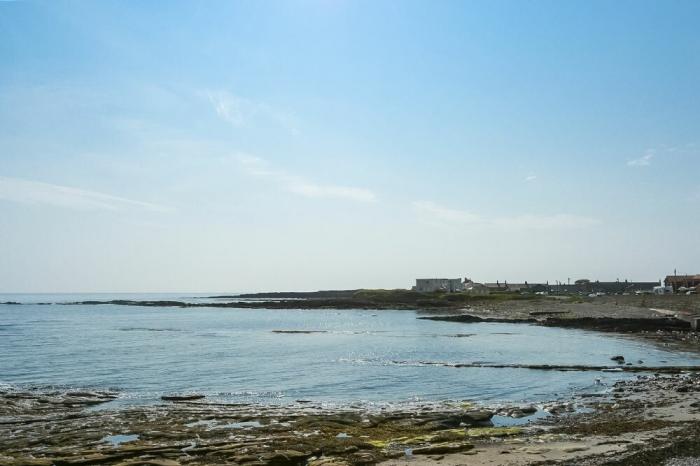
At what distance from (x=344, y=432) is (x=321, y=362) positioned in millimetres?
22440

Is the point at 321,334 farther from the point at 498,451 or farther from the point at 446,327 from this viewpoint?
the point at 498,451

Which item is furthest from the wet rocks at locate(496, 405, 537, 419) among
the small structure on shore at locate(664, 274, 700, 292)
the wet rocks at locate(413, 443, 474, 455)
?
the small structure on shore at locate(664, 274, 700, 292)

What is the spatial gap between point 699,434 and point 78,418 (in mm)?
21990

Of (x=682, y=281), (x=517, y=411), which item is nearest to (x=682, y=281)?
(x=682, y=281)

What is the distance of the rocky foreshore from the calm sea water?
11.0 ft

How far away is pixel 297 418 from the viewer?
22.2 meters

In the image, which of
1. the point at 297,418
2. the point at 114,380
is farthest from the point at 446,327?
the point at 297,418

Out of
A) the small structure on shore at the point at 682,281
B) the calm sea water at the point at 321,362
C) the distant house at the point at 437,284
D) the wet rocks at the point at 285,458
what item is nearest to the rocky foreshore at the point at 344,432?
the wet rocks at the point at 285,458

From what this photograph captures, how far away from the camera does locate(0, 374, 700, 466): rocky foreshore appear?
1606 cm

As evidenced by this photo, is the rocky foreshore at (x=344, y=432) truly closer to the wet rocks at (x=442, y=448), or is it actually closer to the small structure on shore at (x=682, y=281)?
the wet rocks at (x=442, y=448)

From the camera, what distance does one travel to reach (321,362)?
1654 inches

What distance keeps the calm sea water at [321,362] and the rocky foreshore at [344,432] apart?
132 inches

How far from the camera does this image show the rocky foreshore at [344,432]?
52.7ft

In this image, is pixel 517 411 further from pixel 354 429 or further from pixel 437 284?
pixel 437 284
